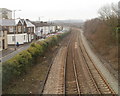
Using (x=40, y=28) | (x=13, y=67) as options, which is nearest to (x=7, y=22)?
(x=40, y=28)

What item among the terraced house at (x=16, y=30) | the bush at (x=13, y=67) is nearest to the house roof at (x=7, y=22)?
the terraced house at (x=16, y=30)

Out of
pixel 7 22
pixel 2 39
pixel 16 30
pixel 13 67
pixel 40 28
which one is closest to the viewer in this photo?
pixel 13 67

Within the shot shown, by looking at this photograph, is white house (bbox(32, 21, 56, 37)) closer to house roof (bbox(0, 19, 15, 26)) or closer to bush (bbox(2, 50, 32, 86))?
house roof (bbox(0, 19, 15, 26))

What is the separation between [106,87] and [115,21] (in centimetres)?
2097

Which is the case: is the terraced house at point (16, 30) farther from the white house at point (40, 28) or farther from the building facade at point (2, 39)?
the white house at point (40, 28)

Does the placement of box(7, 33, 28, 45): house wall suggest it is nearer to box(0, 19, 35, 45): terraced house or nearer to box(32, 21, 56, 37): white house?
box(0, 19, 35, 45): terraced house

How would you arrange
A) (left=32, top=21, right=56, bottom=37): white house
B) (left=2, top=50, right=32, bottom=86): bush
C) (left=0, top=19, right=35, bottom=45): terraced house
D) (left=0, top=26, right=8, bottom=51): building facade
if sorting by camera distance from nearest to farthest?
(left=2, top=50, right=32, bottom=86): bush
(left=0, top=26, right=8, bottom=51): building facade
(left=0, top=19, right=35, bottom=45): terraced house
(left=32, top=21, right=56, bottom=37): white house

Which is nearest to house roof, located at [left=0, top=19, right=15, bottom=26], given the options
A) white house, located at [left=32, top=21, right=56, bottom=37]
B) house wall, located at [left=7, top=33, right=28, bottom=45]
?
Result: house wall, located at [left=7, top=33, right=28, bottom=45]

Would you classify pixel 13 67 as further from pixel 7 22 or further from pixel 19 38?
pixel 7 22

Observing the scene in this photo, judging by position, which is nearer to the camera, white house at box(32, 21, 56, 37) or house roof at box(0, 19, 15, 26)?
house roof at box(0, 19, 15, 26)

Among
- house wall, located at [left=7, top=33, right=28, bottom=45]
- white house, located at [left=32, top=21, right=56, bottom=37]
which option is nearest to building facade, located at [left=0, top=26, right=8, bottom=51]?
house wall, located at [left=7, top=33, right=28, bottom=45]

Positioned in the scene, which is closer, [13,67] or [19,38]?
[13,67]

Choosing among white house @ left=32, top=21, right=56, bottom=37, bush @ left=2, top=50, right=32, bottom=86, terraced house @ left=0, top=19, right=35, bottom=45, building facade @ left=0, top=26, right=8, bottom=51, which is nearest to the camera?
bush @ left=2, top=50, right=32, bottom=86

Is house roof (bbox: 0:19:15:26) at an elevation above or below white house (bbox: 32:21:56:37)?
above
